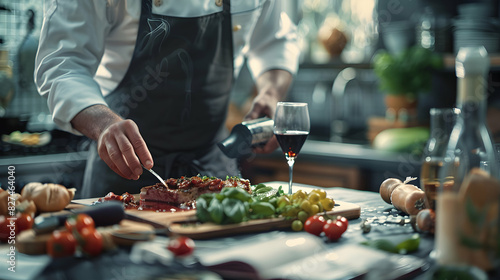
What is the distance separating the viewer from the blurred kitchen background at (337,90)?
2.87 metres

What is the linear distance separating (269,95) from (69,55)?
26.0 inches

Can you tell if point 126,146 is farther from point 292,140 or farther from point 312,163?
point 312,163

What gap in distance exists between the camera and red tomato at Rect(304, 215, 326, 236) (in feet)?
3.72

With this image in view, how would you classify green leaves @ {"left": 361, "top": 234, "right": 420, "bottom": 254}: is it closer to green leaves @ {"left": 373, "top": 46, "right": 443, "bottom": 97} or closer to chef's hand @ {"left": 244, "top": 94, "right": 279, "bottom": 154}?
chef's hand @ {"left": 244, "top": 94, "right": 279, "bottom": 154}

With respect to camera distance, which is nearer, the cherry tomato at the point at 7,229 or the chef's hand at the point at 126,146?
the cherry tomato at the point at 7,229

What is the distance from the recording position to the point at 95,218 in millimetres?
1042

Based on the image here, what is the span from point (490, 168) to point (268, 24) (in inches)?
51.5

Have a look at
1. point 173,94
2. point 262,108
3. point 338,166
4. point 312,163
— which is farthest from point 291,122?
point 312,163

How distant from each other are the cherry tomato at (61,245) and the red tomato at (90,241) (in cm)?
2

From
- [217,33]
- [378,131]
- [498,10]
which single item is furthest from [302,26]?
[217,33]

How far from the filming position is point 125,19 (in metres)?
1.75

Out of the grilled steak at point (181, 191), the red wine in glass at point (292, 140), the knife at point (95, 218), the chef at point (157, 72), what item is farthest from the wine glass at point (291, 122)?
the knife at point (95, 218)

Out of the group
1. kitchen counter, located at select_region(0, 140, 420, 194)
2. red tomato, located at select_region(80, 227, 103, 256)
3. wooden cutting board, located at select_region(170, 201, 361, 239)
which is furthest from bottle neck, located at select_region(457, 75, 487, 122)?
kitchen counter, located at select_region(0, 140, 420, 194)

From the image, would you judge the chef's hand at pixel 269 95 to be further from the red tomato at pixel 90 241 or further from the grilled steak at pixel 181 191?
the red tomato at pixel 90 241
